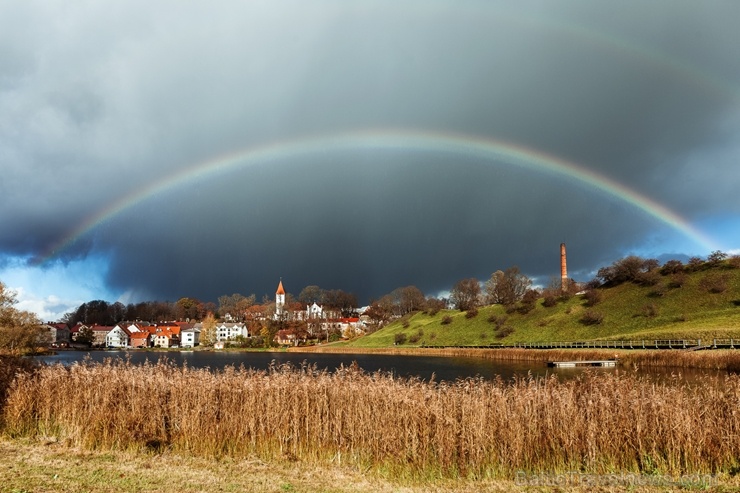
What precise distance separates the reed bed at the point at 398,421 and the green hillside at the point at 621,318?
63.9 m

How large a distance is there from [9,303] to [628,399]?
71.5 m

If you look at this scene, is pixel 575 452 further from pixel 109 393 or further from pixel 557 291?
pixel 557 291

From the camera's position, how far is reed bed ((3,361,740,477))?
41.2 ft

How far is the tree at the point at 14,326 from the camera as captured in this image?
6176cm

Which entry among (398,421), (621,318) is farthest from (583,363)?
(398,421)

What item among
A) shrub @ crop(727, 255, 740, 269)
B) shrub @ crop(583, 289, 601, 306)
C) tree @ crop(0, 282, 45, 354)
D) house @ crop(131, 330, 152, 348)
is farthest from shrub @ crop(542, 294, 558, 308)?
house @ crop(131, 330, 152, 348)

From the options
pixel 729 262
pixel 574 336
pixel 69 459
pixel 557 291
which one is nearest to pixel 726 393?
pixel 69 459

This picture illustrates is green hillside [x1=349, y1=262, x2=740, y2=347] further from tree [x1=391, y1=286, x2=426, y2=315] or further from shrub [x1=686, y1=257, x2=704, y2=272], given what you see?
tree [x1=391, y1=286, x2=426, y2=315]

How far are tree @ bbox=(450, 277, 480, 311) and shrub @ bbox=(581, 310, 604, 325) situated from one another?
4207 cm

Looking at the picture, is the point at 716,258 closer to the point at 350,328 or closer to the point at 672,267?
the point at 672,267

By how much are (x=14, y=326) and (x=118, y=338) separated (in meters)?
121

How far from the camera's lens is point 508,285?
135 meters

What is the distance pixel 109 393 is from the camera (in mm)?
15375

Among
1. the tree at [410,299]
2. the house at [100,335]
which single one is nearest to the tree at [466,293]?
the tree at [410,299]
